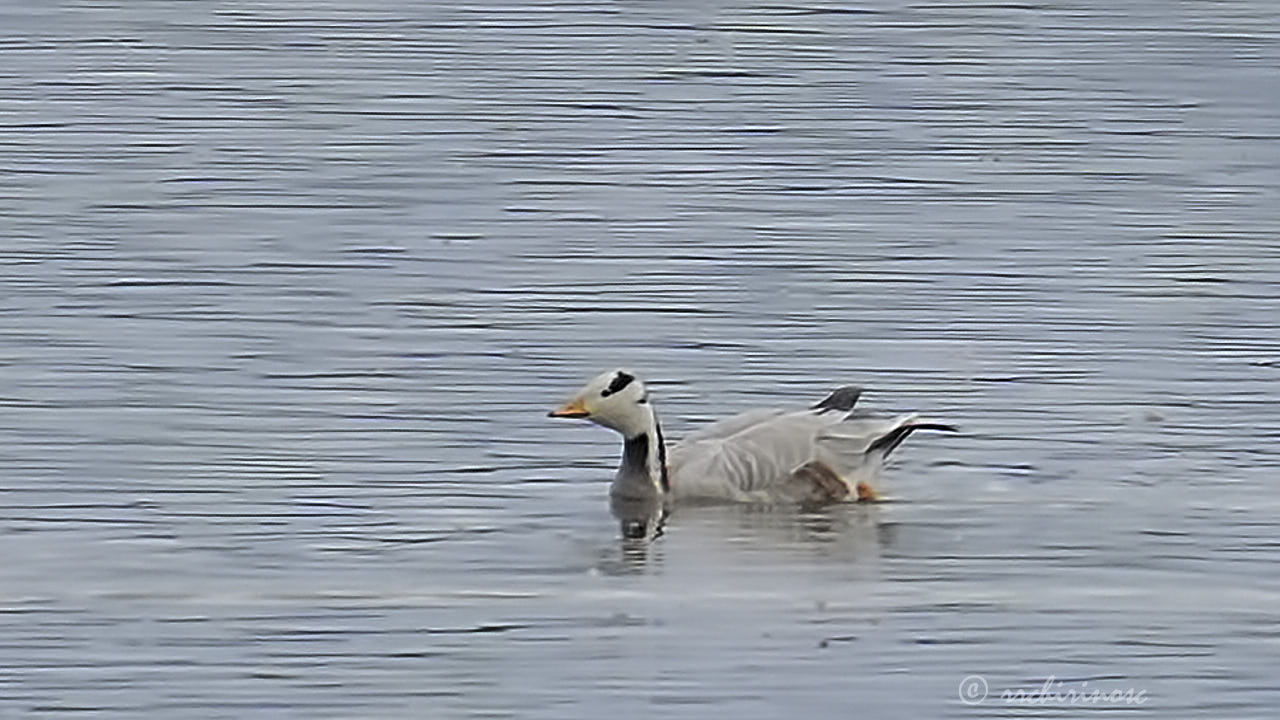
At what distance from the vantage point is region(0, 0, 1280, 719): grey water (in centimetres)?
1141

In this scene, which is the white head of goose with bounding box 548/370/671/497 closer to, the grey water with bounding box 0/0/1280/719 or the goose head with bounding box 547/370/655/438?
the goose head with bounding box 547/370/655/438

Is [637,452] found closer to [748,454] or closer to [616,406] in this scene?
[616,406]

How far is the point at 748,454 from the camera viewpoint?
13.9m

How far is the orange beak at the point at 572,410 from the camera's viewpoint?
45.3 ft

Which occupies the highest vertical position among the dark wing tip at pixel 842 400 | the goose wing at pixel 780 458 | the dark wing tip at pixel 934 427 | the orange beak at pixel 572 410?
the dark wing tip at pixel 842 400

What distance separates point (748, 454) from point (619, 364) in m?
2.05

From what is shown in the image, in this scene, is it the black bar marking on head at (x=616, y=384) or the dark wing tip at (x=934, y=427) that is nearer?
the black bar marking on head at (x=616, y=384)

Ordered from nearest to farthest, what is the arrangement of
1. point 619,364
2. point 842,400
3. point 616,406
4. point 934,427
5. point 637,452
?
point 637,452
point 616,406
point 934,427
point 842,400
point 619,364

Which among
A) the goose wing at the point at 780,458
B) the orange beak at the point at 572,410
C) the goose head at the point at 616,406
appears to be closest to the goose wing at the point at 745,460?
the goose wing at the point at 780,458

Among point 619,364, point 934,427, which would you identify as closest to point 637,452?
point 934,427

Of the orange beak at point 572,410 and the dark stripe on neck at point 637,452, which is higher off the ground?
the orange beak at point 572,410

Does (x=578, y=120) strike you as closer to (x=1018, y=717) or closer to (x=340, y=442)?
(x=340, y=442)

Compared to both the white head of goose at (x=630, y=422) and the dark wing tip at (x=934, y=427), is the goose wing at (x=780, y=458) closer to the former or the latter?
the dark wing tip at (x=934, y=427)

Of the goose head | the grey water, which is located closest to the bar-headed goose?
the goose head
